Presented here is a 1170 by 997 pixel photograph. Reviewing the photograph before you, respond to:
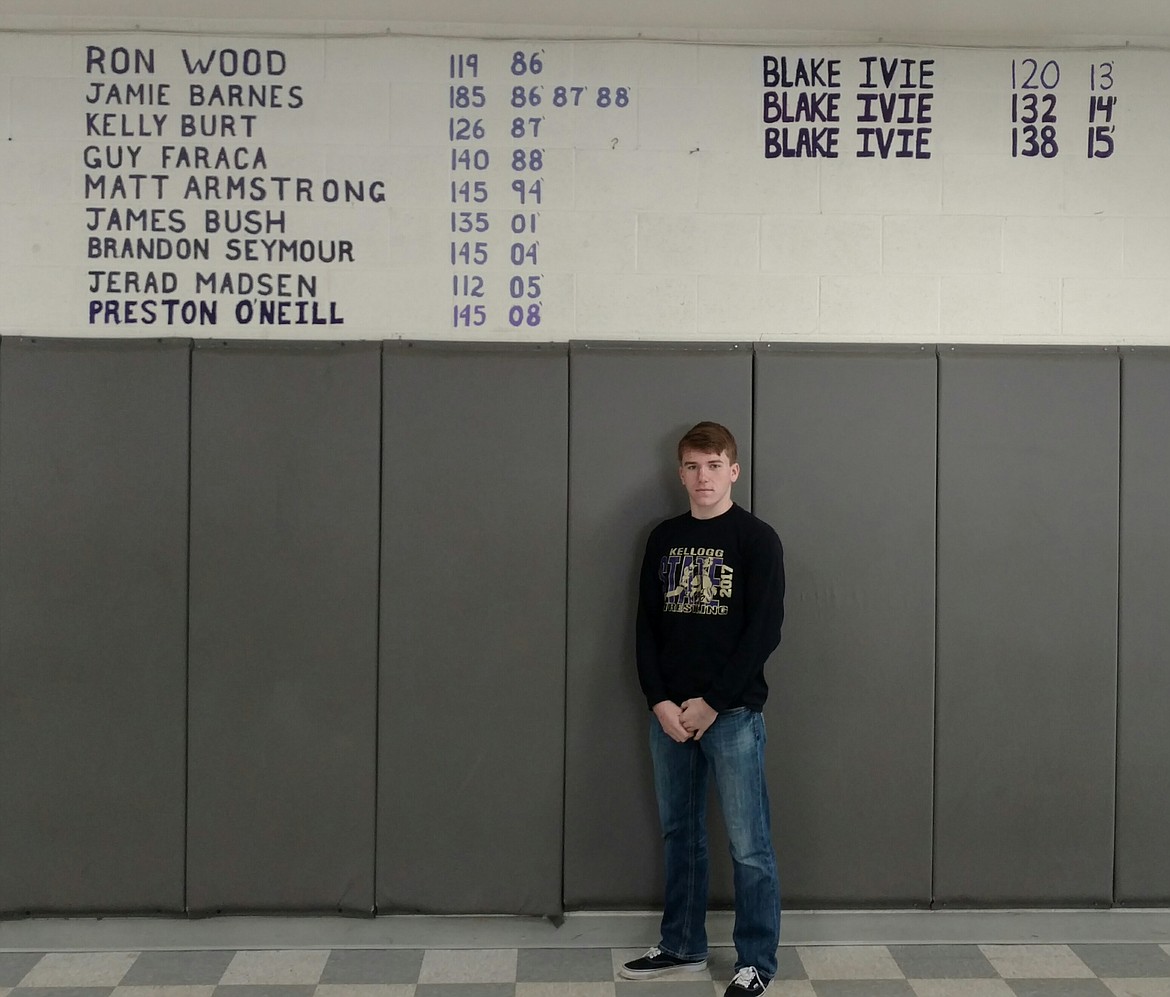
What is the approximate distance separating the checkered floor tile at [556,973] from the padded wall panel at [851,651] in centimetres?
23

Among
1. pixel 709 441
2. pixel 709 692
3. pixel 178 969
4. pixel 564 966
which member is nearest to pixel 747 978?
pixel 564 966

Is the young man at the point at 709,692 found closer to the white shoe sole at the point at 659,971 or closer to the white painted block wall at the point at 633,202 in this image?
the white shoe sole at the point at 659,971

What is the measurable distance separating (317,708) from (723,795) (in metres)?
1.25

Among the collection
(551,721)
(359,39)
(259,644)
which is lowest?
(551,721)

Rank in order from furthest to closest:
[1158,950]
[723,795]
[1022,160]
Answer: [1022,160] → [1158,950] → [723,795]

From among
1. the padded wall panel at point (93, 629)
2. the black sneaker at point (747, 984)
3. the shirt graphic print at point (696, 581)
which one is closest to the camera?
the black sneaker at point (747, 984)

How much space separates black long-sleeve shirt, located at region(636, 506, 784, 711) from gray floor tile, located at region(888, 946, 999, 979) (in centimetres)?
93

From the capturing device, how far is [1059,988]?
8.34ft

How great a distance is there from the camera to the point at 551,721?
2.81 meters

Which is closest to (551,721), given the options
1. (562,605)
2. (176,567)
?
(562,605)

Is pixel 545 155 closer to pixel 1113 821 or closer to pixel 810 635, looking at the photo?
pixel 810 635

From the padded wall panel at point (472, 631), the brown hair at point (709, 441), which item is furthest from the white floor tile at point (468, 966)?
the brown hair at point (709, 441)

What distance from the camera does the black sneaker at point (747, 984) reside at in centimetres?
245

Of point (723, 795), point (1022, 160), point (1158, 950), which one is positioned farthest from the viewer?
point (1022, 160)
